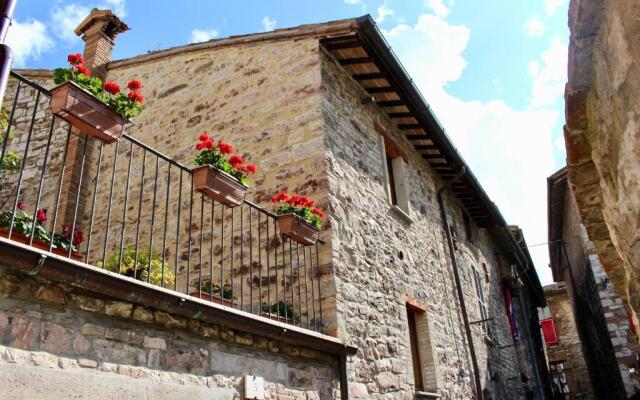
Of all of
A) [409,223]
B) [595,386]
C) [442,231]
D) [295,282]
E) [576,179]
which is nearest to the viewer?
[576,179]

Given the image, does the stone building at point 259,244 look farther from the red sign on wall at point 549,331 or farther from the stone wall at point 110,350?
the red sign on wall at point 549,331

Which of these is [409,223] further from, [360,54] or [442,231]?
[360,54]

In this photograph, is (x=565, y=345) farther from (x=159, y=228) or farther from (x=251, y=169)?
(x=251, y=169)

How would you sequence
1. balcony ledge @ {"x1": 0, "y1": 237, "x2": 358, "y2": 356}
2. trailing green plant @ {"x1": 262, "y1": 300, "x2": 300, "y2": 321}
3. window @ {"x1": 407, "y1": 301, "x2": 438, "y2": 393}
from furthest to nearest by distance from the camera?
window @ {"x1": 407, "y1": 301, "x2": 438, "y2": 393}, trailing green plant @ {"x1": 262, "y1": 300, "x2": 300, "y2": 321}, balcony ledge @ {"x1": 0, "y1": 237, "x2": 358, "y2": 356}

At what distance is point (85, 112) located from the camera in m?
3.92

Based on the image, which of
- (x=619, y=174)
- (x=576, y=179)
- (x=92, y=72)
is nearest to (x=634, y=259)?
(x=619, y=174)

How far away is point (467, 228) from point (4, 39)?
1152cm

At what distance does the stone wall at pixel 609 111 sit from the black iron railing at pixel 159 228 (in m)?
3.01

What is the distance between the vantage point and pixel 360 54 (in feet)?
26.0

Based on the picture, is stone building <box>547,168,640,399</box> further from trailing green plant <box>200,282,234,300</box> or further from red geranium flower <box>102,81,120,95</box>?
red geranium flower <box>102,81,120,95</box>

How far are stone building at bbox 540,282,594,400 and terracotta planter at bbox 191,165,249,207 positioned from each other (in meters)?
22.3

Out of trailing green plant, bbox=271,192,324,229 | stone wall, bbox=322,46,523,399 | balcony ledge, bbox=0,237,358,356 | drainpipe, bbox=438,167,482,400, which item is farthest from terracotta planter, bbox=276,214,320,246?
drainpipe, bbox=438,167,482,400

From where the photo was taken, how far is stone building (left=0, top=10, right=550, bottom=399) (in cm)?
345

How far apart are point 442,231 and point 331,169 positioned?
440 cm
